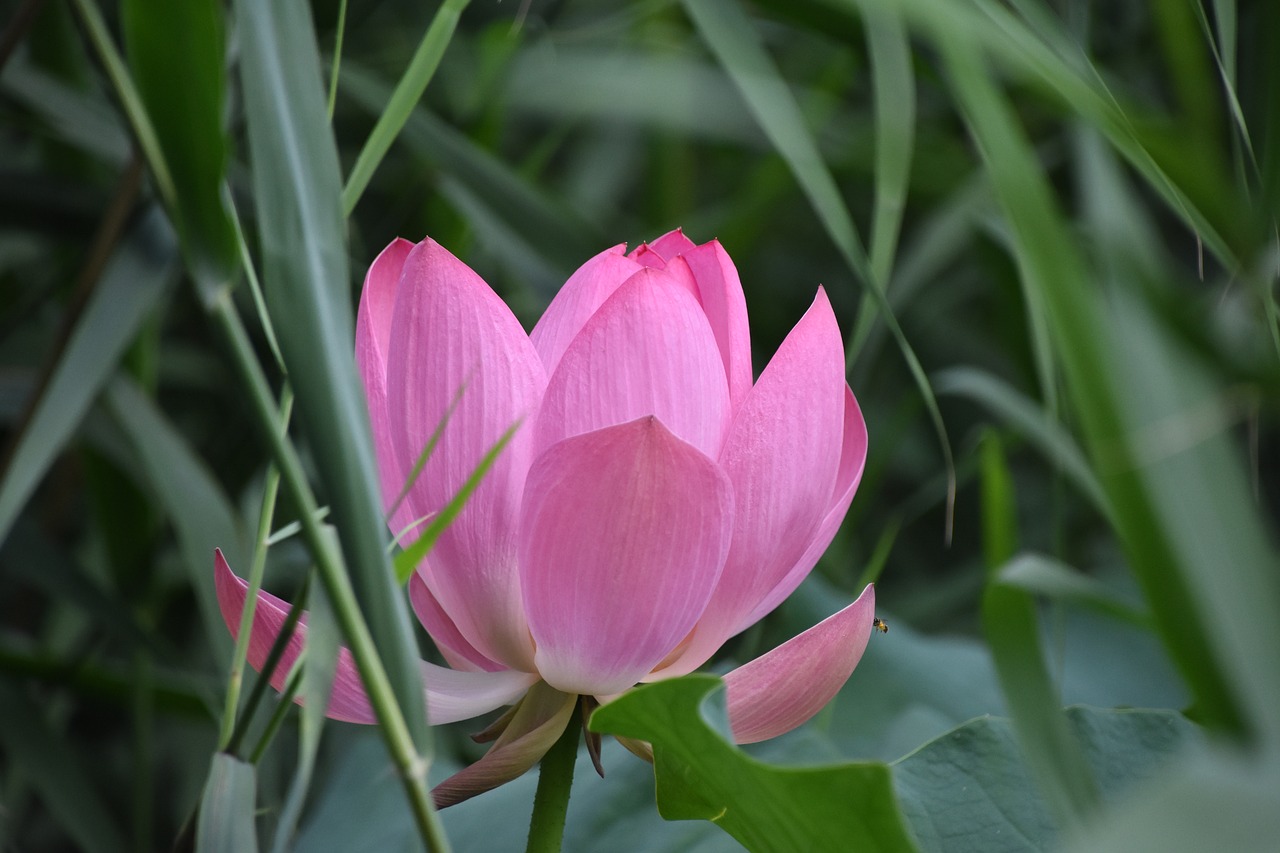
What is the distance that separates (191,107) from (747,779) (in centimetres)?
19

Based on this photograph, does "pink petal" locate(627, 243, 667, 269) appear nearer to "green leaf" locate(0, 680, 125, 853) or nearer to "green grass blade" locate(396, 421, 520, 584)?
"green grass blade" locate(396, 421, 520, 584)

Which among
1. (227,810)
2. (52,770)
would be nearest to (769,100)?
(227,810)

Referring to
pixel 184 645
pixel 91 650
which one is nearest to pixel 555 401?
pixel 91 650

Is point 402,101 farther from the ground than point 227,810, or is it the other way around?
point 402,101

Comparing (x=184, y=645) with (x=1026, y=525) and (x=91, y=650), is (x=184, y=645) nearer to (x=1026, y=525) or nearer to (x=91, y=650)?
(x=91, y=650)

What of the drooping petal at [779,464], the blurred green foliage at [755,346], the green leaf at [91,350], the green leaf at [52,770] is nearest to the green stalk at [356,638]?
the blurred green foliage at [755,346]

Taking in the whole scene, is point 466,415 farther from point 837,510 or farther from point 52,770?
point 52,770

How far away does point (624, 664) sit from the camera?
0.84 feet

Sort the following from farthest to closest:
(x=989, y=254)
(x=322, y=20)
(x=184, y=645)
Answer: (x=184, y=645), (x=989, y=254), (x=322, y=20)

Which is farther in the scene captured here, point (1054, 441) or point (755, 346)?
point (755, 346)

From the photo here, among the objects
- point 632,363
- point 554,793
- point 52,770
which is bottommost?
point 52,770

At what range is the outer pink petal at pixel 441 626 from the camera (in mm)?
285

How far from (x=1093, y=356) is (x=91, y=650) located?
2.18 ft

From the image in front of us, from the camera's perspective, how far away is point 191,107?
201mm
